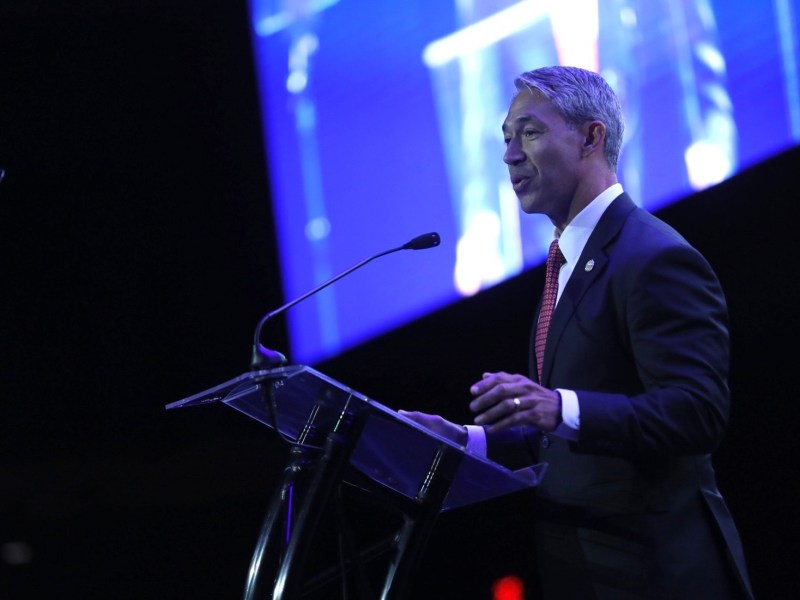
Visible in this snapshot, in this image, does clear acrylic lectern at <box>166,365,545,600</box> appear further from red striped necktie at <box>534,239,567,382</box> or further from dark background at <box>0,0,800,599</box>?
dark background at <box>0,0,800,599</box>

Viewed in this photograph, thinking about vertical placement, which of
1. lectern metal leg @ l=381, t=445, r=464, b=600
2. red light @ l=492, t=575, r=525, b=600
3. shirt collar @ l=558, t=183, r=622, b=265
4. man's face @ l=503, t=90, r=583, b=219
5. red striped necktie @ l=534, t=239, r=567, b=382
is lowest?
red light @ l=492, t=575, r=525, b=600

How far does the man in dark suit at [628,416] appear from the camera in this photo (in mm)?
1579

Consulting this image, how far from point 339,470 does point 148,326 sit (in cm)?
257

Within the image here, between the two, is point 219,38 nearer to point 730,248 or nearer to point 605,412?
point 730,248

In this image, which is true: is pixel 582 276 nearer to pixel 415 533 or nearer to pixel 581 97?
pixel 581 97

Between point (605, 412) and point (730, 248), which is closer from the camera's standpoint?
point (605, 412)

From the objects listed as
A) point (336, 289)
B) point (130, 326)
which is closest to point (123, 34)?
point (130, 326)

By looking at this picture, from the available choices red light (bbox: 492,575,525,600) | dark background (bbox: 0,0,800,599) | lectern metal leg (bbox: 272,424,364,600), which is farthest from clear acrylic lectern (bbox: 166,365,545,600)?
red light (bbox: 492,575,525,600)

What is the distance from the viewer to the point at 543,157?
81.7 inches

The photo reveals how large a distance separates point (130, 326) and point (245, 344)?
539mm

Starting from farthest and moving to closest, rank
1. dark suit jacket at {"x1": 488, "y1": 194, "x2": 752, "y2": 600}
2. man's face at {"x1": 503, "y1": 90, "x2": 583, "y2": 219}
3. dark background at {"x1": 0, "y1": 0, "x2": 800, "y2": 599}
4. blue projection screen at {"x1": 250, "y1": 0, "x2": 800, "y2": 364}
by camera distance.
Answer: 1. dark background at {"x1": 0, "y1": 0, "x2": 800, "y2": 599}
2. blue projection screen at {"x1": 250, "y1": 0, "x2": 800, "y2": 364}
3. man's face at {"x1": 503, "y1": 90, "x2": 583, "y2": 219}
4. dark suit jacket at {"x1": 488, "y1": 194, "x2": 752, "y2": 600}

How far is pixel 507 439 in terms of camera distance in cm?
213

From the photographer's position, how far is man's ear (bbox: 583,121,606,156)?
2.10 metres

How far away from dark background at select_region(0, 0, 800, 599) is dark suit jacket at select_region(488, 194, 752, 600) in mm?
1599
